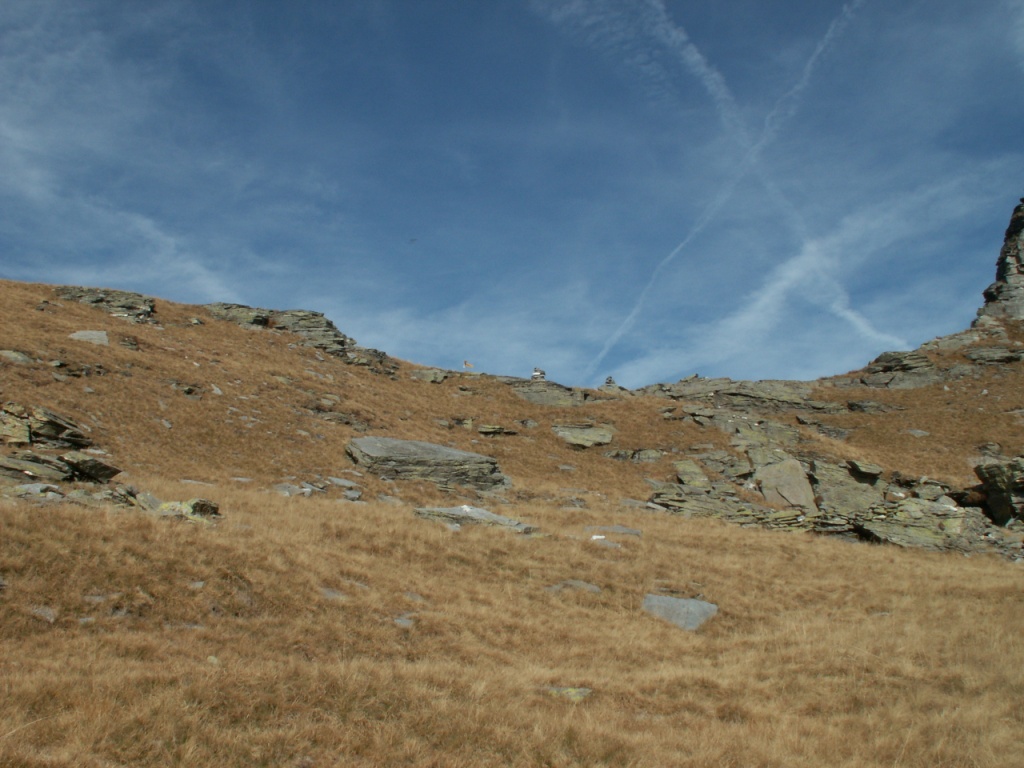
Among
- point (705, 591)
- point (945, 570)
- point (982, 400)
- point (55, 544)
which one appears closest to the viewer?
point (55, 544)

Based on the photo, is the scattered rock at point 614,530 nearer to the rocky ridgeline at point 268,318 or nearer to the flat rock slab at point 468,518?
the flat rock slab at point 468,518

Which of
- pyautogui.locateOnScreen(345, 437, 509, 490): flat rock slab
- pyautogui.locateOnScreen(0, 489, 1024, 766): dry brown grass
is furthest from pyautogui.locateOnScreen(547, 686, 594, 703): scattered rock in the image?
pyautogui.locateOnScreen(345, 437, 509, 490): flat rock slab

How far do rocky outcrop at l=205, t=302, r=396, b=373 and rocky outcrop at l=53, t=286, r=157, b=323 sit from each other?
6.71 meters

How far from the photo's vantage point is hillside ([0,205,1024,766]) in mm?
8266

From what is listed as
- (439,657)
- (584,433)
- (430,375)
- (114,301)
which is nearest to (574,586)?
(439,657)

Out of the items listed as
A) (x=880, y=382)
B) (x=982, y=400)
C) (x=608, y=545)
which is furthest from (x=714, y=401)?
(x=608, y=545)

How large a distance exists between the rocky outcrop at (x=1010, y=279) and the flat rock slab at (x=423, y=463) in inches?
2814

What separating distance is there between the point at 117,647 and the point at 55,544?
12.4 feet

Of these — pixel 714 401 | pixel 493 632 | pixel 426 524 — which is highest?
pixel 714 401

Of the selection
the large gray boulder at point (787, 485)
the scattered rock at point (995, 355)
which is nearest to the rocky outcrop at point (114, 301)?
the large gray boulder at point (787, 485)

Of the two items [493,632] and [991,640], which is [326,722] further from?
[991,640]

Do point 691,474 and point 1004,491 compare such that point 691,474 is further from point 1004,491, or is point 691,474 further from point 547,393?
point 547,393

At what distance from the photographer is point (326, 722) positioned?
8.01 meters

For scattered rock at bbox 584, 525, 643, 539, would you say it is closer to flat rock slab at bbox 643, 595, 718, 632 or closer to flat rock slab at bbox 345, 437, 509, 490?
flat rock slab at bbox 643, 595, 718, 632
